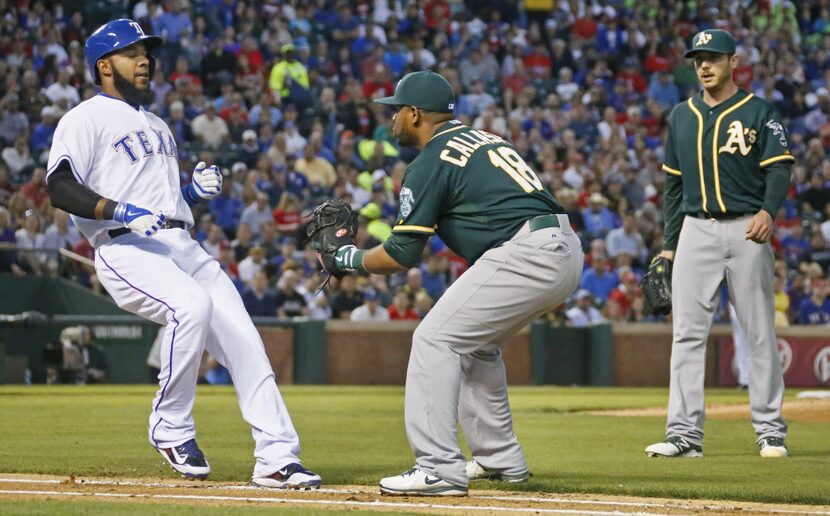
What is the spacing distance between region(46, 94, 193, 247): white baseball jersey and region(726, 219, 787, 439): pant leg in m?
3.12

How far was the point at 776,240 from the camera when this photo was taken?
20.4 m

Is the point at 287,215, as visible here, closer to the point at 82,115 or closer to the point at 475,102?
the point at 475,102

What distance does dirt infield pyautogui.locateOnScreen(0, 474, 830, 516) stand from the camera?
550cm

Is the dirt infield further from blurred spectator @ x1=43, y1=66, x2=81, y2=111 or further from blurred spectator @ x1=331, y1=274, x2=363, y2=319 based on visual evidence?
blurred spectator @ x1=43, y1=66, x2=81, y2=111

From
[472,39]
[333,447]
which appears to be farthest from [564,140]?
[333,447]

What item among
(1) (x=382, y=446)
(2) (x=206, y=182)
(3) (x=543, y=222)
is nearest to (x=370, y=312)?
(1) (x=382, y=446)

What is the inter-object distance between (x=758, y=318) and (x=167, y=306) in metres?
3.40

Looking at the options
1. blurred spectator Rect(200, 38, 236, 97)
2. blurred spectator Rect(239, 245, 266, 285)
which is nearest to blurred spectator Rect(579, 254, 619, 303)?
blurred spectator Rect(239, 245, 266, 285)

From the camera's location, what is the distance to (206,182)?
6.82 metres

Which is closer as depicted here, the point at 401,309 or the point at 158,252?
the point at 158,252

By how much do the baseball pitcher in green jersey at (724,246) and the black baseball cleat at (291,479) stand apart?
2515 mm

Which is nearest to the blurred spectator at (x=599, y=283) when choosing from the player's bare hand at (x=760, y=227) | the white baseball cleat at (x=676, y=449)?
the white baseball cleat at (x=676, y=449)

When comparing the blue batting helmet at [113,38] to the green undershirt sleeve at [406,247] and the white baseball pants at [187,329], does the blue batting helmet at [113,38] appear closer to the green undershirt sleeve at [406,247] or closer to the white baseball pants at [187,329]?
the white baseball pants at [187,329]

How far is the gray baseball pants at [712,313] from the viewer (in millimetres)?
7832
